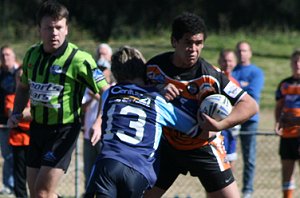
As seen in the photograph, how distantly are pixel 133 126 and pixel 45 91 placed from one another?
1591mm

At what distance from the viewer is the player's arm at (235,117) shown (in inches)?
256

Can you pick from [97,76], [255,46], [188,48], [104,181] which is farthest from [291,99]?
[255,46]

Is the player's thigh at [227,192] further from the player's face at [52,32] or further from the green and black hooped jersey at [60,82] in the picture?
the player's face at [52,32]

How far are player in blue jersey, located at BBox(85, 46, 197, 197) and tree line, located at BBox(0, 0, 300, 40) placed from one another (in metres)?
26.2

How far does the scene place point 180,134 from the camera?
6.89 metres

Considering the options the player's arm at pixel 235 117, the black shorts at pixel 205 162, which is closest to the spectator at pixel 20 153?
the black shorts at pixel 205 162

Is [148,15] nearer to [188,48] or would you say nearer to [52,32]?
[52,32]

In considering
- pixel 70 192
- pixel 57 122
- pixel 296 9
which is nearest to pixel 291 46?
pixel 296 9

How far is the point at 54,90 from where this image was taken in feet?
24.7

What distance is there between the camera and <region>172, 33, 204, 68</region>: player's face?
6629 mm

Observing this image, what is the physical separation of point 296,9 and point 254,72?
83.2 ft

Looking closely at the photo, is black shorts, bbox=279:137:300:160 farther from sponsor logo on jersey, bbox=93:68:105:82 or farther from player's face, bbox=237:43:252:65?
sponsor logo on jersey, bbox=93:68:105:82

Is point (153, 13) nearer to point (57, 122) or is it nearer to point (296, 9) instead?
point (296, 9)

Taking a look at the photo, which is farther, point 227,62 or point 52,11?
point 227,62
